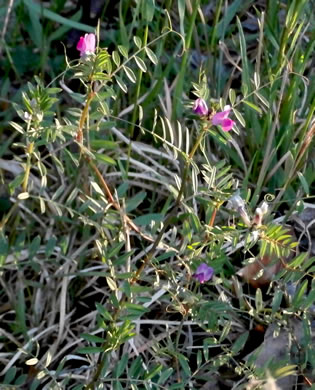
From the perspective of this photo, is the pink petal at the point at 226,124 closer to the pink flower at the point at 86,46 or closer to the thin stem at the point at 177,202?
the thin stem at the point at 177,202

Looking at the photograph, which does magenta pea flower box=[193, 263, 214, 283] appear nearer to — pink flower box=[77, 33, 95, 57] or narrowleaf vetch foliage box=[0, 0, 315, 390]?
narrowleaf vetch foliage box=[0, 0, 315, 390]

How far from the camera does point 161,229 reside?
5.08 ft

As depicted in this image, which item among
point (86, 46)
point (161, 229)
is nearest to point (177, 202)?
point (161, 229)

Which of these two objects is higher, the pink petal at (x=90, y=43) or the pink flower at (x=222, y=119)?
the pink petal at (x=90, y=43)

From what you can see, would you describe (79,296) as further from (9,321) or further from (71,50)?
(71,50)

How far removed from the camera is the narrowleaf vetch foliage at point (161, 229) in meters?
1.54

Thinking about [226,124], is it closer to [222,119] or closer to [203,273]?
[222,119]

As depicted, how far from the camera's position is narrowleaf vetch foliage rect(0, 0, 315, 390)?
154cm

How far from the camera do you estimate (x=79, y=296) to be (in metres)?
1.92

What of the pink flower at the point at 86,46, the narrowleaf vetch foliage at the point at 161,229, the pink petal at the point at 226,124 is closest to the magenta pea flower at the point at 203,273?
the narrowleaf vetch foliage at the point at 161,229

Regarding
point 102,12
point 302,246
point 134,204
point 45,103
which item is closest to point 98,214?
point 134,204

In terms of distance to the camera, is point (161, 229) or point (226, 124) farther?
point (161, 229)

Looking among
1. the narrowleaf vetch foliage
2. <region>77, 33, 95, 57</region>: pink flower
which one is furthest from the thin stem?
<region>77, 33, 95, 57</region>: pink flower

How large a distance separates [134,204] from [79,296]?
1.02 feet
